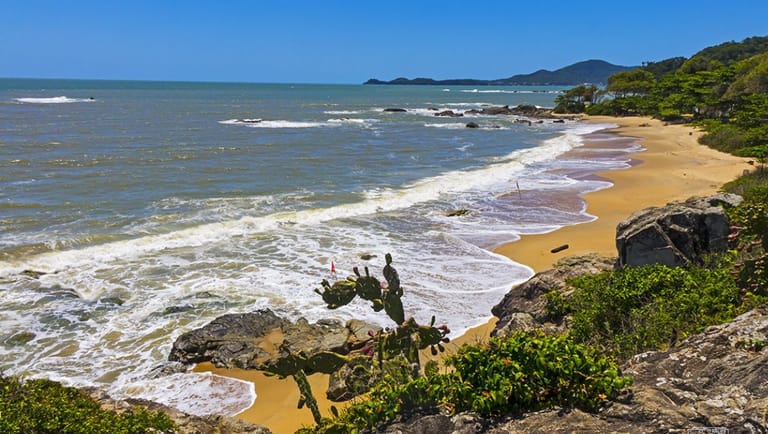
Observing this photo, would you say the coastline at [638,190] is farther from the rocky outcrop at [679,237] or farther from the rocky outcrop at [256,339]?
the rocky outcrop at [256,339]

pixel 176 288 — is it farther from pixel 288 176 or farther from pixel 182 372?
pixel 288 176

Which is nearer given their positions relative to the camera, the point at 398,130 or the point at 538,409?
the point at 538,409

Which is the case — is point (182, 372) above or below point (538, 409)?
below

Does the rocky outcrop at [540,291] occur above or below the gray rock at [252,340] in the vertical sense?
above

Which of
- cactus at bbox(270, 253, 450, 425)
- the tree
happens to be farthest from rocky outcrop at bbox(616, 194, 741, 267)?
the tree

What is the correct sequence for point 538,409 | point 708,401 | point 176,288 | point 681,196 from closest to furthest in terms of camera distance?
point 708,401 < point 538,409 < point 176,288 < point 681,196

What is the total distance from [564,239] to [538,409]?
13.7 metres

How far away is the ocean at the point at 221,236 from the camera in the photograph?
10.7m

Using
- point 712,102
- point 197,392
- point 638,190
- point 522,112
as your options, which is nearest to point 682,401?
point 197,392

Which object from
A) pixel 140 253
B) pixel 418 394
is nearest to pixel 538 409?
pixel 418 394

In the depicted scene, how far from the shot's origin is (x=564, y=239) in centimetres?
1662

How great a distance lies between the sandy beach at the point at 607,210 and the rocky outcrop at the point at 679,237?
10.5 ft

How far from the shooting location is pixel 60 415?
5.25 meters

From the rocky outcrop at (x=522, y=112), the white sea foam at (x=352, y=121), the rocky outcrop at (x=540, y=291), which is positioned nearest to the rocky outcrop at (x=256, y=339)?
the rocky outcrop at (x=540, y=291)
